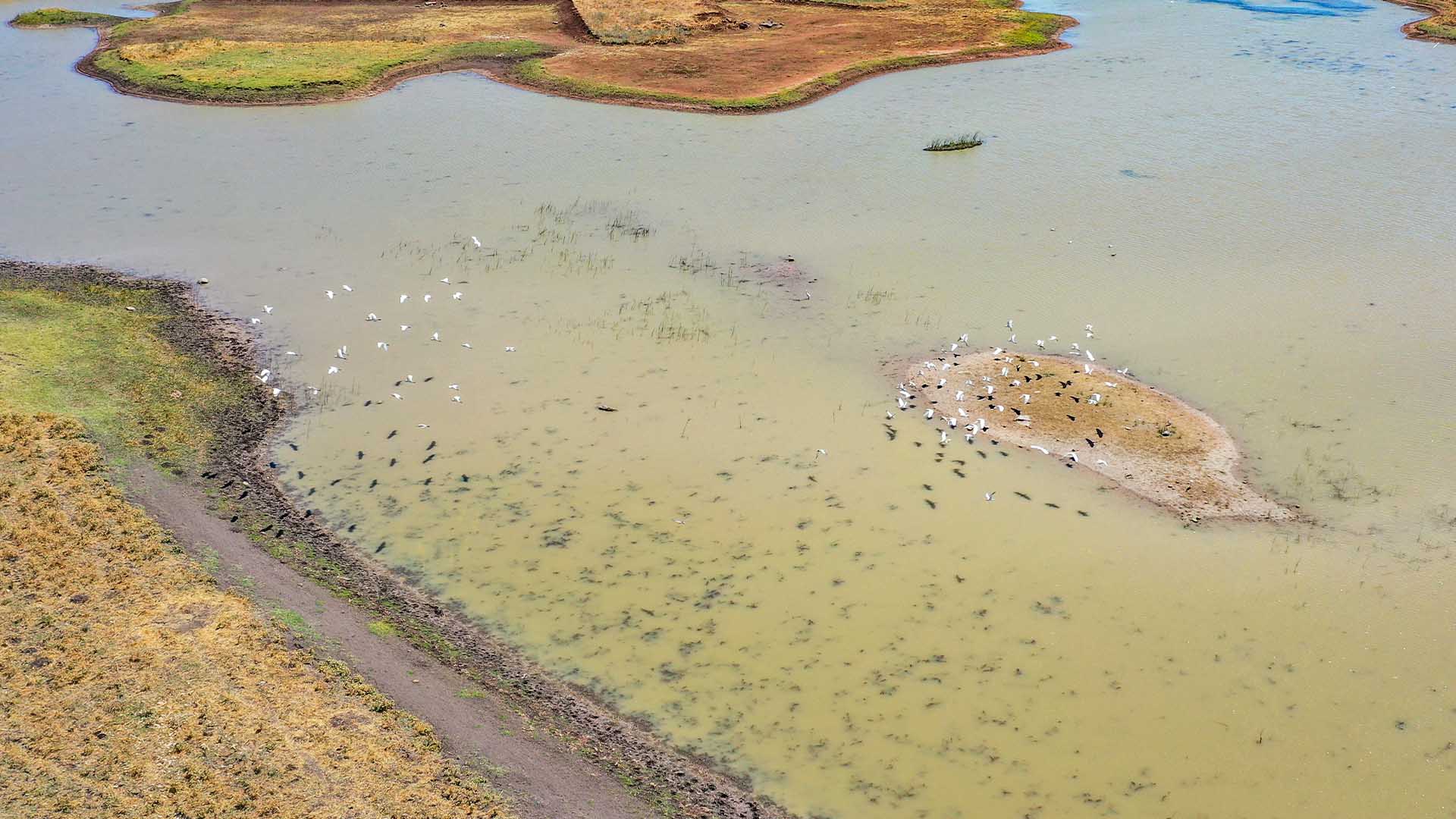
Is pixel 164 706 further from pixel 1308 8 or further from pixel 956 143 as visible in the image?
pixel 1308 8

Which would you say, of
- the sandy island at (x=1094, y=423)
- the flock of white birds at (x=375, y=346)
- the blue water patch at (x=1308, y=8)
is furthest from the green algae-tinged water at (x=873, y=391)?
the blue water patch at (x=1308, y=8)

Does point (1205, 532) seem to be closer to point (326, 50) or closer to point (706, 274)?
point (706, 274)

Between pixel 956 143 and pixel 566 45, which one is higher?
pixel 566 45

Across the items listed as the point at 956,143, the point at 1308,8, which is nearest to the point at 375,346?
the point at 956,143

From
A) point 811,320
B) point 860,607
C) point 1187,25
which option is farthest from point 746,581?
point 1187,25

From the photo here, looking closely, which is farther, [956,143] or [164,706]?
[956,143]

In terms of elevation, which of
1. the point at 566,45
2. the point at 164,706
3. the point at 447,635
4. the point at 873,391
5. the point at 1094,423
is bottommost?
the point at 447,635
